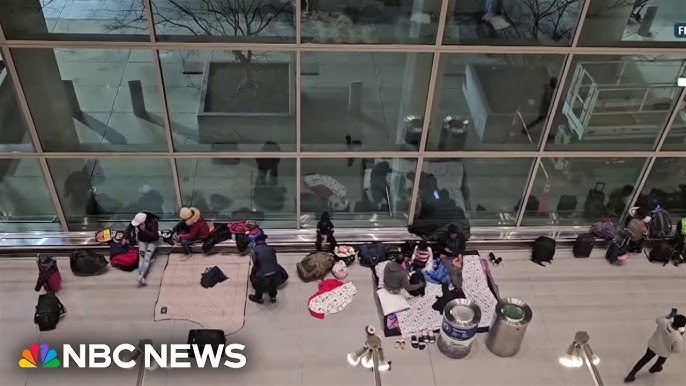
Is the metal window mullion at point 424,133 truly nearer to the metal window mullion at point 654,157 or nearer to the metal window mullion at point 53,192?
the metal window mullion at point 654,157

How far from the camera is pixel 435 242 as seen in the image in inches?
397

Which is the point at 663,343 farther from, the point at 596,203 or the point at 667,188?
the point at 667,188

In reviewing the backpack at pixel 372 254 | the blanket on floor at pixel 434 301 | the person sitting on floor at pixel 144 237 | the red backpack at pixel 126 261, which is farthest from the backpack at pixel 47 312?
the blanket on floor at pixel 434 301

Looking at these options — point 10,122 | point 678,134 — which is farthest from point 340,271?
point 678,134

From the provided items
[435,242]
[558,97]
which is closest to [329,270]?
[435,242]

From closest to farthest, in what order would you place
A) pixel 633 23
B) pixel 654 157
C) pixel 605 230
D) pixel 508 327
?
pixel 633 23
pixel 508 327
pixel 654 157
pixel 605 230

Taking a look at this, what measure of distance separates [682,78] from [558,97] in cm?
161

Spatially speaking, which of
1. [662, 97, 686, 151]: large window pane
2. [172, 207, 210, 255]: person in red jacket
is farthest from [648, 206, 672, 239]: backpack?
[172, 207, 210, 255]: person in red jacket

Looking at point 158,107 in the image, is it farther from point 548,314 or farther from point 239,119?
point 548,314

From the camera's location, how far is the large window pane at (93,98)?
8.27 m

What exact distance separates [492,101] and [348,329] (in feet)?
11.5

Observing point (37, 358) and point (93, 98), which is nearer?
point (37, 358)

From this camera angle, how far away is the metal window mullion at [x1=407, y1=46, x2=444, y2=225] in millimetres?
8570

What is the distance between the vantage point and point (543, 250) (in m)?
10.1
